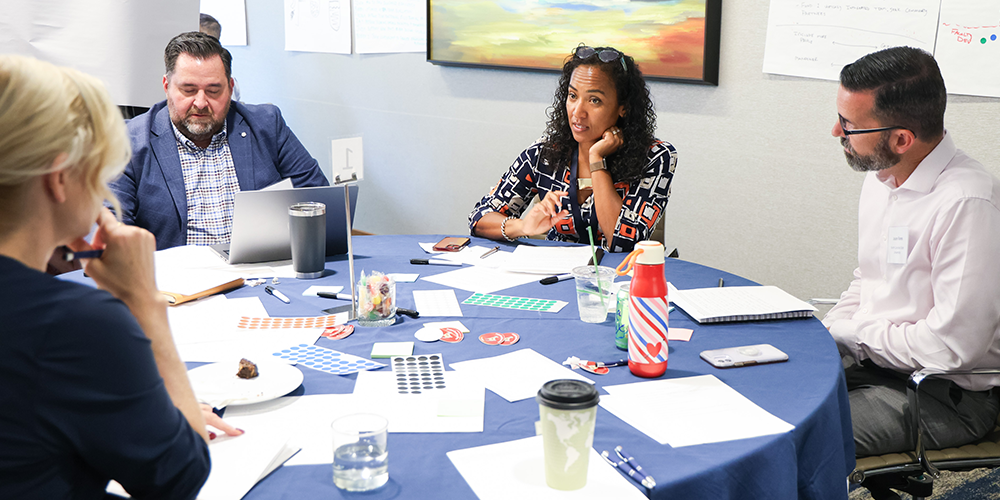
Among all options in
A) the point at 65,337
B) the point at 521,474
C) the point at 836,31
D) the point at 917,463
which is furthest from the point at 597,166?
the point at 65,337

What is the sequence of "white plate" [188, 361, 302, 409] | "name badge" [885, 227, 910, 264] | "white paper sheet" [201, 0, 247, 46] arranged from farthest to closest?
1. "white paper sheet" [201, 0, 247, 46]
2. "name badge" [885, 227, 910, 264]
3. "white plate" [188, 361, 302, 409]

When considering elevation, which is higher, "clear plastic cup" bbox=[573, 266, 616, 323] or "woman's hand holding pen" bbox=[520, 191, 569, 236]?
"woman's hand holding pen" bbox=[520, 191, 569, 236]

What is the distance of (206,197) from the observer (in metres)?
2.79

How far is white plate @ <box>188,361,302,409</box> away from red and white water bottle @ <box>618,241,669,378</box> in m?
0.61

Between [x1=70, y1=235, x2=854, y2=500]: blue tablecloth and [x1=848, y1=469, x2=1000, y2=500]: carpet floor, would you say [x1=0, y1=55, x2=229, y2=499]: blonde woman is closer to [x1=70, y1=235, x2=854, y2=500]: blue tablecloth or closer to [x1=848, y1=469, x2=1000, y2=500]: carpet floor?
[x1=70, y1=235, x2=854, y2=500]: blue tablecloth

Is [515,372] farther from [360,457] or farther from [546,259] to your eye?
[546,259]

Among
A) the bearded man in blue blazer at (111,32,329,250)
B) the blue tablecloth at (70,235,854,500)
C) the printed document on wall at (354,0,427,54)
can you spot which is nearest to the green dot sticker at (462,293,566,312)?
the blue tablecloth at (70,235,854,500)

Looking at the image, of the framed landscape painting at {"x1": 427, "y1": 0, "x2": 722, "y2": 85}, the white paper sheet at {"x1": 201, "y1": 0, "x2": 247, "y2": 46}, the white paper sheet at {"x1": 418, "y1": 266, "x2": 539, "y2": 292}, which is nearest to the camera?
the white paper sheet at {"x1": 418, "y1": 266, "x2": 539, "y2": 292}

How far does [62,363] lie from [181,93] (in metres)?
2.18

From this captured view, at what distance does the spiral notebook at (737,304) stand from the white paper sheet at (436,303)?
21.2 inches

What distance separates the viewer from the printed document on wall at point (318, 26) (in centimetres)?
521

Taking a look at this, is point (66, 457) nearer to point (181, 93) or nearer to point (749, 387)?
point (749, 387)

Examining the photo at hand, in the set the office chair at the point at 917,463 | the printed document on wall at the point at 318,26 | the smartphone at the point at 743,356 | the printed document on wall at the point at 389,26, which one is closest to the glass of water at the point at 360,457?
the smartphone at the point at 743,356

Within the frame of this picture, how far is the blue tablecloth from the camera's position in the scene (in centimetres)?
107
